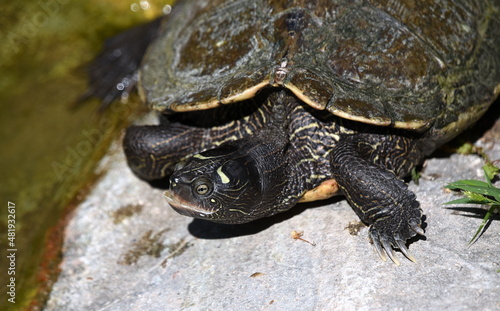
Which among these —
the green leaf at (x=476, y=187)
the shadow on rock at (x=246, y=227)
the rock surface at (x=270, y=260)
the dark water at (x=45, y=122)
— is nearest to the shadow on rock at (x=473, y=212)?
the rock surface at (x=270, y=260)

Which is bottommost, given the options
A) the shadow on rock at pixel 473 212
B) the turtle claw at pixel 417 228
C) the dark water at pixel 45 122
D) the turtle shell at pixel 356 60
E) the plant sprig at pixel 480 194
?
the dark water at pixel 45 122

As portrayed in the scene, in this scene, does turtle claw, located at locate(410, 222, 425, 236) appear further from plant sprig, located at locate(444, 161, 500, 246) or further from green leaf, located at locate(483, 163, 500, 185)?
green leaf, located at locate(483, 163, 500, 185)

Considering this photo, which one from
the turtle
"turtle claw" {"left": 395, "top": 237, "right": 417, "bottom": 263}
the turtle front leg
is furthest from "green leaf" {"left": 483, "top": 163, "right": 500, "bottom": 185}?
"turtle claw" {"left": 395, "top": 237, "right": 417, "bottom": 263}

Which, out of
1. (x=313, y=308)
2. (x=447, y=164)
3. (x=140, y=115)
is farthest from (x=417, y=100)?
(x=140, y=115)

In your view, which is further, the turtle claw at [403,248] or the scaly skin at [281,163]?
the scaly skin at [281,163]

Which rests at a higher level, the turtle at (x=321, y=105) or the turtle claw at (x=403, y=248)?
the turtle at (x=321, y=105)

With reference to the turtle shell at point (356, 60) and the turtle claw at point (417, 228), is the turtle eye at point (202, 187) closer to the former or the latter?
the turtle shell at point (356, 60)

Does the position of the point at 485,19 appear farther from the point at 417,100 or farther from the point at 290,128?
the point at 290,128
